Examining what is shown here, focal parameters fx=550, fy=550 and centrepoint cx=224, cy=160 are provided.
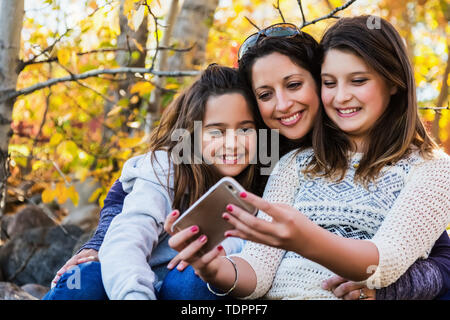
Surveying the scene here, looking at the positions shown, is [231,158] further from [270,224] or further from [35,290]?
[35,290]

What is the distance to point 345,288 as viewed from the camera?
6.23 ft

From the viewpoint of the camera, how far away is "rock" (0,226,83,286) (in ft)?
15.4

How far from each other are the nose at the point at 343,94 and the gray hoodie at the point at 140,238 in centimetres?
74

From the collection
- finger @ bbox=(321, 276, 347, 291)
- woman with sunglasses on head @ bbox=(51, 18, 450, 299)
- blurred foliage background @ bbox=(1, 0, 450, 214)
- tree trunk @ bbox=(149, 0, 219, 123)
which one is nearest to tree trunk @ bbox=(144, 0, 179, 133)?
blurred foliage background @ bbox=(1, 0, 450, 214)

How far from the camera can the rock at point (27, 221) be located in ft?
18.3

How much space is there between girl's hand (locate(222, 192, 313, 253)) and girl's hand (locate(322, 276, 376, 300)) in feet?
1.47

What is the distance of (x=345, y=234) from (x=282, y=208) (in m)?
0.67

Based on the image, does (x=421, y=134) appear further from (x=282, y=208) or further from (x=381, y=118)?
(x=282, y=208)

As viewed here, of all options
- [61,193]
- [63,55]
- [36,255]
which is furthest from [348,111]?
[36,255]

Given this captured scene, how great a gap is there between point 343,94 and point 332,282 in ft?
2.48

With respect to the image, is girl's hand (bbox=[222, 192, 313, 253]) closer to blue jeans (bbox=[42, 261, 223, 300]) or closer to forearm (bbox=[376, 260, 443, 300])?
blue jeans (bbox=[42, 261, 223, 300])

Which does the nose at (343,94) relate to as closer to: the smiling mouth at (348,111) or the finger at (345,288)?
the smiling mouth at (348,111)

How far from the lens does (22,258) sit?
4.80m
